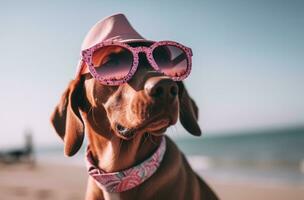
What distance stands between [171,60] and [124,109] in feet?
1.71

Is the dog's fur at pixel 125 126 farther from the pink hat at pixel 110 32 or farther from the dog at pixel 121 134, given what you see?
the pink hat at pixel 110 32

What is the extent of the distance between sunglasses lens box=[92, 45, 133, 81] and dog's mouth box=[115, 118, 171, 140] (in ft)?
1.15

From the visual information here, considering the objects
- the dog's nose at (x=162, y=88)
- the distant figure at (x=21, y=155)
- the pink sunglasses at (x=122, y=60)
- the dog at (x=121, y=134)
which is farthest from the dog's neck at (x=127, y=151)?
the distant figure at (x=21, y=155)

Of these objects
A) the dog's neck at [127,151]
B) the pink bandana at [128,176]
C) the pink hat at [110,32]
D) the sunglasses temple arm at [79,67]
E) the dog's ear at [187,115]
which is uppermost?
the pink hat at [110,32]

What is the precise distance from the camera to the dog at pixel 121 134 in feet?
8.81

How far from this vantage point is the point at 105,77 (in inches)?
109

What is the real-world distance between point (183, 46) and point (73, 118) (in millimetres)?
969

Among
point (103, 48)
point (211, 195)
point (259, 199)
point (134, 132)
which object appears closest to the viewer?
point (134, 132)

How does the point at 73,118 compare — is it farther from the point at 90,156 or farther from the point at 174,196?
the point at 174,196

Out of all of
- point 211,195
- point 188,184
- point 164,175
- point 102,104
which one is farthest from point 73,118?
point 211,195

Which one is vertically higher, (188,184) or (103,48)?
(103,48)

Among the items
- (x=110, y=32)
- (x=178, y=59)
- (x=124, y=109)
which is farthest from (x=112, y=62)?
(x=178, y=59)

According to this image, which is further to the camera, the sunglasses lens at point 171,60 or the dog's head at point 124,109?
the sunglasses lens at point 171,60

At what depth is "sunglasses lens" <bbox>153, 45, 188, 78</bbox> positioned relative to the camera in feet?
9.15
